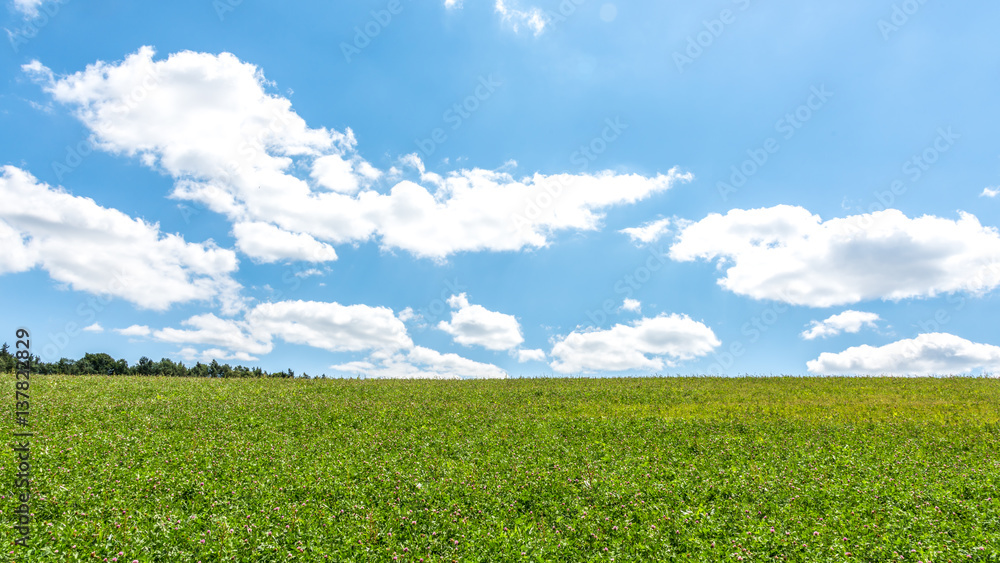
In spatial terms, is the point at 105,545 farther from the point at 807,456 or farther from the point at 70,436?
the point at 807,456

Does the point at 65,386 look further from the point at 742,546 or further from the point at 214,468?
the point at 742,546

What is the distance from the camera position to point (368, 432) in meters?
22.8

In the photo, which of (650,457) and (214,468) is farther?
(650,457)

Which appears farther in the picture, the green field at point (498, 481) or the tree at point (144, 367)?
the tree at point (144, 367)

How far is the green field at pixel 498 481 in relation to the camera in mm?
11703

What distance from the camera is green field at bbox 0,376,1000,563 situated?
11703mm

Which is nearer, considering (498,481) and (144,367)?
(498,481)

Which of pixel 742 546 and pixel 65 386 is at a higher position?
pixel 65 386

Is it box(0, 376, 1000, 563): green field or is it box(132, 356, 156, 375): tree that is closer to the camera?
box(0, 376, 1000, 563): green field

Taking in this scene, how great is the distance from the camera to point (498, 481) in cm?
1598

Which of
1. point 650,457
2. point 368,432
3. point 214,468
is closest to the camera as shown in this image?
point 214,468

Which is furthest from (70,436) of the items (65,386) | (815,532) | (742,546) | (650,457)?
(815,532)

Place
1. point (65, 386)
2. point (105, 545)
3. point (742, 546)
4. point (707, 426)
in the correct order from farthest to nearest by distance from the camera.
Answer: point (65, 386), point (707, 426), point (742, 546), point (105, 545)

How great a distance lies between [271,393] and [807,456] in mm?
30086
